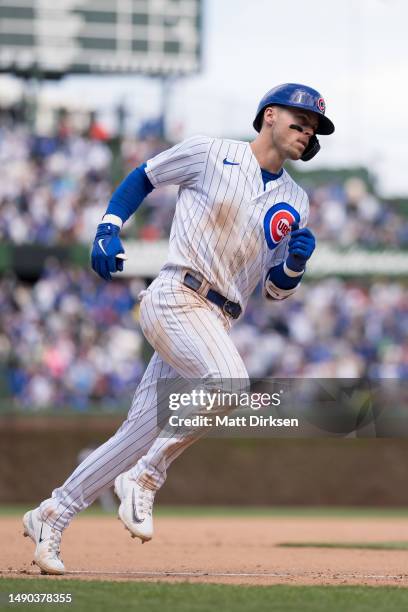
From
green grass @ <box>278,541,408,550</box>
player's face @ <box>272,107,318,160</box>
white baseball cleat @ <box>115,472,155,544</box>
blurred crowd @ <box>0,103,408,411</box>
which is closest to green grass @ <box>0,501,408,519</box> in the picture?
blurred crowd @ <box>0,103,408,411</box>

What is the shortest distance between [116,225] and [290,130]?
85 centimetres

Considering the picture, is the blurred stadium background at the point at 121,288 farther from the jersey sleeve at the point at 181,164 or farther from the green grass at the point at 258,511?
the jersey sleeve at the point at 181,164

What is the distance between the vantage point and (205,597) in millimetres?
4297

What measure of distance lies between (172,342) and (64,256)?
44.4ft

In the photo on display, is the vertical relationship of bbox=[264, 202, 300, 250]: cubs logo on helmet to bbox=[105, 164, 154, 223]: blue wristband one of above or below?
below

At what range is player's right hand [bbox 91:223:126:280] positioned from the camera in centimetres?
490

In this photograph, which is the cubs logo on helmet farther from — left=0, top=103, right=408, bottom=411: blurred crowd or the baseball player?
left=0, top=103, right=408, bottom=411: blurred crowd

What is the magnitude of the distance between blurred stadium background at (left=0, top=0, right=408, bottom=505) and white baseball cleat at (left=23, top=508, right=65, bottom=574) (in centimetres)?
875

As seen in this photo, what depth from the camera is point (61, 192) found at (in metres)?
18.2

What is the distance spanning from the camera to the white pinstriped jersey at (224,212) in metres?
5.04

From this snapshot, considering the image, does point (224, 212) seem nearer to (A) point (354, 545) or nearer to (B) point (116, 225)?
(B) point (116, 225)

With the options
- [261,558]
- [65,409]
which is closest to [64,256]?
[65,409]

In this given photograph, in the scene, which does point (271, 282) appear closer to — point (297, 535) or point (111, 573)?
point (111, 573)

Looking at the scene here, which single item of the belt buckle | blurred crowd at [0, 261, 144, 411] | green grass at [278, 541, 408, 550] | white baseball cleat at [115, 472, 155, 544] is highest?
blurred crowd at [0, 261, 144, 411]
